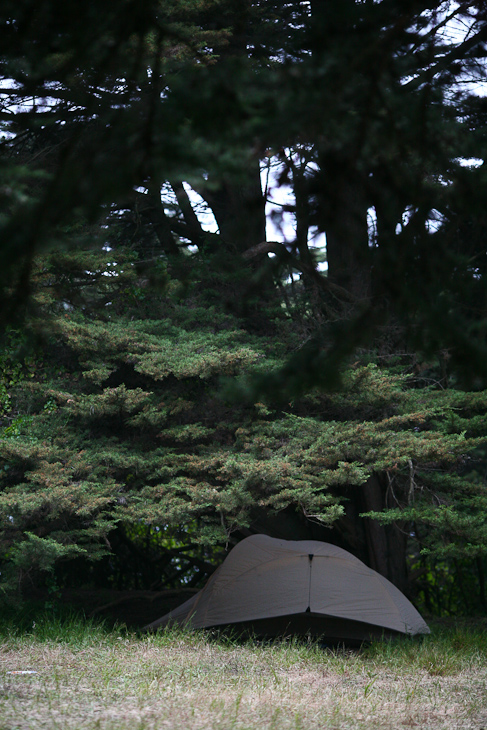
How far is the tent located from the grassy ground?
1.22 ft

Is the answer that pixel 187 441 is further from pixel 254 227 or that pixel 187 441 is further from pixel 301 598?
pixel 254 227

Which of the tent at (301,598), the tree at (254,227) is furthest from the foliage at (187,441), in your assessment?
the tent at (301,598)

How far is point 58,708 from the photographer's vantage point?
4391mm

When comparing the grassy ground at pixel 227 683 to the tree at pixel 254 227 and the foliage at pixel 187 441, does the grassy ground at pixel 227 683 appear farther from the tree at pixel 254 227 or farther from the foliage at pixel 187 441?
the tree at pixel 254 227

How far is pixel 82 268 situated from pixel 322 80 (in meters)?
5.63

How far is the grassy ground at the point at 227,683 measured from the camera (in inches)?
170

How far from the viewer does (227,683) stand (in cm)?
532

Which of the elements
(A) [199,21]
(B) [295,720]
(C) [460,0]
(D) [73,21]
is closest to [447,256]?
(C) [460,0]

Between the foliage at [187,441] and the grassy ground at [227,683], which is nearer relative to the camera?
the grassy ground at [227,683]

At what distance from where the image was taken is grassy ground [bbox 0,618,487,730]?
14.2ft

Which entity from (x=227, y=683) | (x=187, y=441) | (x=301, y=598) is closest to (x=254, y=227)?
(x=227, y=683)

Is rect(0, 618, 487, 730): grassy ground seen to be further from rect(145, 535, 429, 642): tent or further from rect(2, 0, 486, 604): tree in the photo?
rect(2, 0, 486, 604): tree

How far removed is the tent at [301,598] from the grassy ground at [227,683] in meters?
0.37

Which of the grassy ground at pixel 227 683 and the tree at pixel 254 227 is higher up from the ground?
the tree at pixel 254 227
